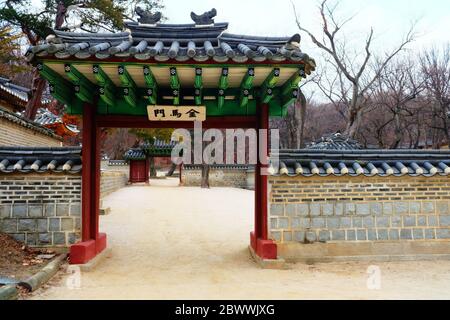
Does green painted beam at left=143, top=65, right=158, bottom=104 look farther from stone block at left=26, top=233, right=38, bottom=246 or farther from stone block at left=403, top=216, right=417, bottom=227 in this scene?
stone block at left=403, top=216, right=417, bottom=227

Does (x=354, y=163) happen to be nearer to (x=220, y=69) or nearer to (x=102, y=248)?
(x=220, y=69)

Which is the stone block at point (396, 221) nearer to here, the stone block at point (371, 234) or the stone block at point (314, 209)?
the stone block at point (371, 234)

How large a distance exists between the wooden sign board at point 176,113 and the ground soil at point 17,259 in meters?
3.14

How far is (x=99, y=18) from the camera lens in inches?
650

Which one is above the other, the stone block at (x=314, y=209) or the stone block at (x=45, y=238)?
the stone block at (x=314, y=209)

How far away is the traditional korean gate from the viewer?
205 inches

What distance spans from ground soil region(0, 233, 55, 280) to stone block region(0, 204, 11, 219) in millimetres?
341

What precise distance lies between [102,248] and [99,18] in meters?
12.8

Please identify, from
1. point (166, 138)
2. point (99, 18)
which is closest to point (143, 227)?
point (99, 18)

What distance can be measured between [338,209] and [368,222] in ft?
2.09

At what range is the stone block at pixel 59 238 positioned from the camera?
6.63m

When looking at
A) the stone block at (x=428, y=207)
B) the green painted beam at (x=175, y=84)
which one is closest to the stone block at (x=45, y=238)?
the green painted beam at (x=175, y=84)

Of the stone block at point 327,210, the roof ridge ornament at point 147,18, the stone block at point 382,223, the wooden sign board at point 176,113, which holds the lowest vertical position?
the stone block at point 382,223

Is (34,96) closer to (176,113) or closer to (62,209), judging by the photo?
(62,209)
